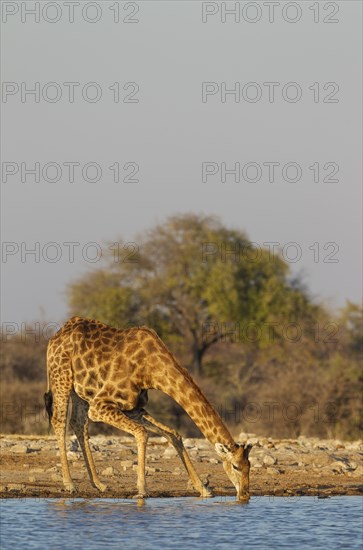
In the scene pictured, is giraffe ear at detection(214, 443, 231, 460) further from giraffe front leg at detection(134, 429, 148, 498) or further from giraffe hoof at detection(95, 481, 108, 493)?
giraffe hoof at detection(95, 481, 108, 493)

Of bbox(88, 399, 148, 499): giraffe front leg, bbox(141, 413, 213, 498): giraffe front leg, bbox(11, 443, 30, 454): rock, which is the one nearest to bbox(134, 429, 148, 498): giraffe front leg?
bbox(88, 399, 148, 499): giraffe front leg

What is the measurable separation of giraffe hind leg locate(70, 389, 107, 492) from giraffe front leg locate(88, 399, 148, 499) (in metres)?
0.67

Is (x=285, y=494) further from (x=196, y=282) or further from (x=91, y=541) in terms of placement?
(x=196, y=282)

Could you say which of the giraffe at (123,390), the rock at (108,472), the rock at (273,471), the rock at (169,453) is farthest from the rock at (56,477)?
the rock at (273,471)

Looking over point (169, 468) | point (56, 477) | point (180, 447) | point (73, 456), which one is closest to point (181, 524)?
point (180, 447)

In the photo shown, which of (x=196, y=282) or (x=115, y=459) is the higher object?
(x=196, y=282)

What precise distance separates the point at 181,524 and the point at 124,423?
7.56ft

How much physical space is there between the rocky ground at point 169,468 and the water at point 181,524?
82 centimetres

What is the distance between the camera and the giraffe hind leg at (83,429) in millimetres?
16562

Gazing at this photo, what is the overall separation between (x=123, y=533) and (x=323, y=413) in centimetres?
1989

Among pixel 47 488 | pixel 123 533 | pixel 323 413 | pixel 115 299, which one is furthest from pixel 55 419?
pixel 115 299

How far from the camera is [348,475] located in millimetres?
19125

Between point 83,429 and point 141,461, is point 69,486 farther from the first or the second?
point 141,461

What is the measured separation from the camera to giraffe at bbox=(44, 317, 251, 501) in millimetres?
15656
